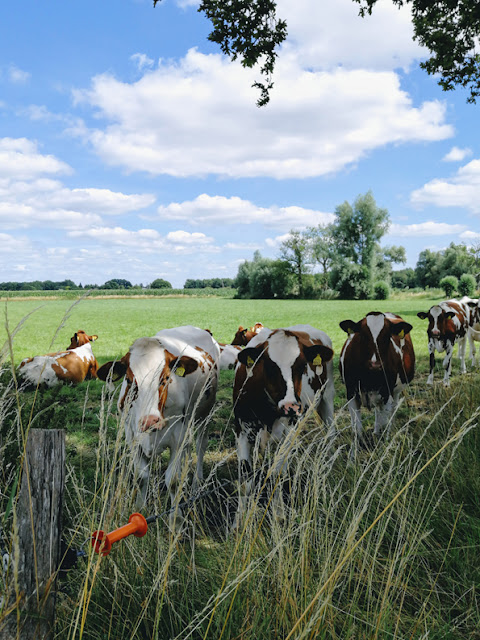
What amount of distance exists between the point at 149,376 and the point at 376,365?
3133mm

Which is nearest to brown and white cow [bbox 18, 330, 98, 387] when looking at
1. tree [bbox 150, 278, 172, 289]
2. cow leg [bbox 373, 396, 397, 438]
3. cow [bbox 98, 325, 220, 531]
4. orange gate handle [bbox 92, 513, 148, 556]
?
cow [bbox 98, 325, 220, 531]

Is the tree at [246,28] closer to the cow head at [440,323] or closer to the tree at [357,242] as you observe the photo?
the cow head at [440,323]

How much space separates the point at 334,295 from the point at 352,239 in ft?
31.5

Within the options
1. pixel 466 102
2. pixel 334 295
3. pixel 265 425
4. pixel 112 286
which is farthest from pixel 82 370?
pixel 112 286

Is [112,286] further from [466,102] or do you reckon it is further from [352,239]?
[466,102]

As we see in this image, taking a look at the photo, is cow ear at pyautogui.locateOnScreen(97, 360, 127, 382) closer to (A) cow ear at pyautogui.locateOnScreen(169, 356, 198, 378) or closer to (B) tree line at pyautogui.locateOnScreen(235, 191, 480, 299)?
(A) cow ear at pyautogui.locateOnScreen(169, 356, 198, 378)

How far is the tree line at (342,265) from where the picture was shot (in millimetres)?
68250

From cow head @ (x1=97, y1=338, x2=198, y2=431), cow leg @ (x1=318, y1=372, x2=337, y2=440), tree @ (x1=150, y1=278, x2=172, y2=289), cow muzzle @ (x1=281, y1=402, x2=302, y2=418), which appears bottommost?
cow leg @ (x1=318, y1=372, x2=337, y2=440)

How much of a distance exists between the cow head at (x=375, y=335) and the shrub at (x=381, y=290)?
212 feet

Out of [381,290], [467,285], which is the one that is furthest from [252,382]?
[381,290]

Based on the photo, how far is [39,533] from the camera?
181cm

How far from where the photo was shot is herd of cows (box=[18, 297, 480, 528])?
3953 mm

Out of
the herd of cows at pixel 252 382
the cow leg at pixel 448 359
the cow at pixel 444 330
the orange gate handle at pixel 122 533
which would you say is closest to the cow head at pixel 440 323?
the cow at pixel 444 330

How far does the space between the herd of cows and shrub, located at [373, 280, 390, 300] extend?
64166mm
